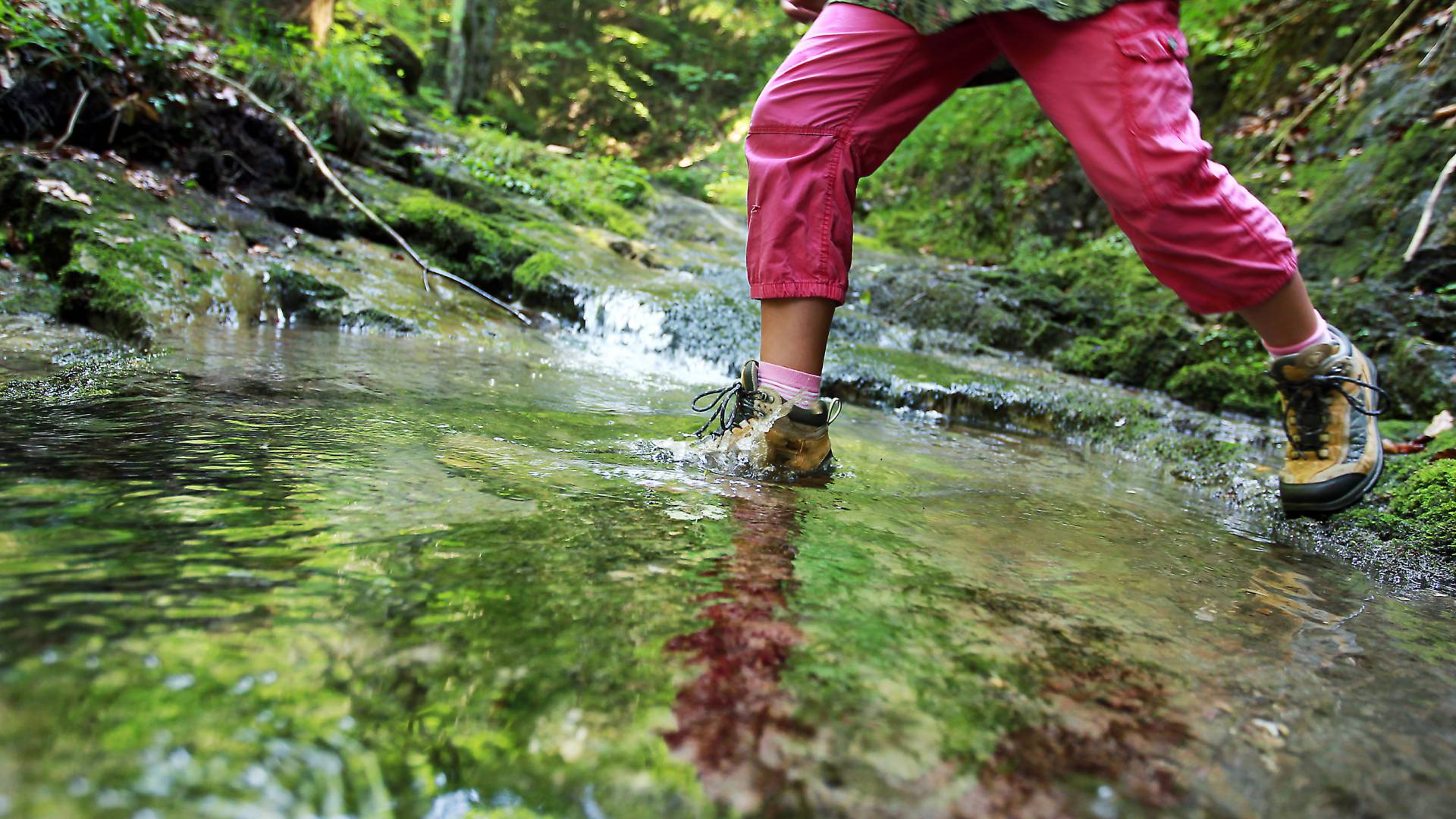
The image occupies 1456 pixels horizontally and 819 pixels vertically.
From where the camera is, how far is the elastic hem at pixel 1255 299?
1.63 m

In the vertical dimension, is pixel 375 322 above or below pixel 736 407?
below

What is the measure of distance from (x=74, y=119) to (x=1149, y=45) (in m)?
5.01

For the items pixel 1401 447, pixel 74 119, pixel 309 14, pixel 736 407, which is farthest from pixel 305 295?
pixel 309 14

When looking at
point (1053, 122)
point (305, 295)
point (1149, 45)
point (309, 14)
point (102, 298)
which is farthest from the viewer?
point (309, 14)

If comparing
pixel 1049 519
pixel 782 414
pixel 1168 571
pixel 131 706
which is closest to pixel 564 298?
pixel 782 414

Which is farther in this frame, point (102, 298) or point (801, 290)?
point (102, 298)

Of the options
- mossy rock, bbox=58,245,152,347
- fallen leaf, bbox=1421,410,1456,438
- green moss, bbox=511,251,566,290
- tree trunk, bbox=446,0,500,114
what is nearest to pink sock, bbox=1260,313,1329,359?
fallen leaf, bbox=1421,410,1456,438

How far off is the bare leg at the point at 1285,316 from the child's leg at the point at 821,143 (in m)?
0.88

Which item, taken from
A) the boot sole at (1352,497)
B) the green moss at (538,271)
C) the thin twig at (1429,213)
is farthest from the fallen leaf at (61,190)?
the thin twig at (1429,213)

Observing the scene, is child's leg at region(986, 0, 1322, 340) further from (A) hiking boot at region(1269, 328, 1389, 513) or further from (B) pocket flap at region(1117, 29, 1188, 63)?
(A) hiking boot at region(1269, 328, 1389, 513)

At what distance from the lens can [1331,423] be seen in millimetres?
1883

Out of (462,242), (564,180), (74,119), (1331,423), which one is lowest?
(1331,423)

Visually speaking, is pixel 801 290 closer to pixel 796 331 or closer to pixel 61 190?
pixel 796 331

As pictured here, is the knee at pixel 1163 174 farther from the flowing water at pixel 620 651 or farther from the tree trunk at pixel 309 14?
the tree trunk at pixel 309 14
